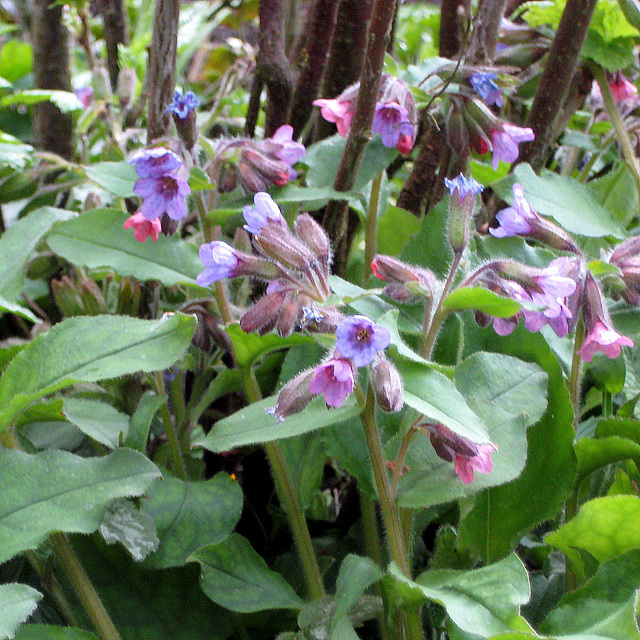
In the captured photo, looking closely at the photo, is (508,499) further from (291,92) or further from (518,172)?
(291,92)

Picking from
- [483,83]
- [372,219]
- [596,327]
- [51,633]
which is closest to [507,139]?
[483,83]

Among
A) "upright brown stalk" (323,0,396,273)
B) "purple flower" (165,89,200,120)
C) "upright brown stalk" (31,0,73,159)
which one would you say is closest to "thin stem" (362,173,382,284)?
"upright brown stalk" (323,0,396,273)

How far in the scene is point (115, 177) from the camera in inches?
35.7

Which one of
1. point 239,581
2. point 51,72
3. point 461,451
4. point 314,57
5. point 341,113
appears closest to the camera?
point 461,451

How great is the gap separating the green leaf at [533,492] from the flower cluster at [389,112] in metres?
0.34

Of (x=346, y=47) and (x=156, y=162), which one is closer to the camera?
(x=156, y=162)

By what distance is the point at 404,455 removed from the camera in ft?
2.20

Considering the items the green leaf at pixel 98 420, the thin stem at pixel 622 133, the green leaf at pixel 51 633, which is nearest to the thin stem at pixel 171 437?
the green leaf at pixel 98 420

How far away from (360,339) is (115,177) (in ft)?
1.60

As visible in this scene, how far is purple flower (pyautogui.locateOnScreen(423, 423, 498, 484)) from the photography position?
2.01ft

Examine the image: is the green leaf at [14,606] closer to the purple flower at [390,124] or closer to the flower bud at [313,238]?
the flower bud at [313,238]

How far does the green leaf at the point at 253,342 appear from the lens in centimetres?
75

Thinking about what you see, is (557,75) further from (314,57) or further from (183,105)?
(183,105)

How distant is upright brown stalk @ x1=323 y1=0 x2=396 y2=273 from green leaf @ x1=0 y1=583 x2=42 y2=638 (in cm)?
57
